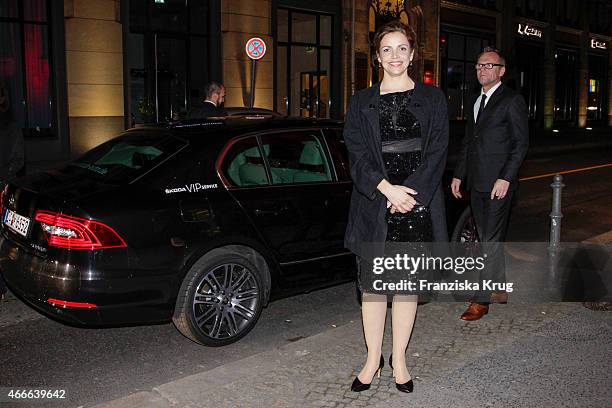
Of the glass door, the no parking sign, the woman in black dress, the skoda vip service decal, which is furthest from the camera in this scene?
the glass door

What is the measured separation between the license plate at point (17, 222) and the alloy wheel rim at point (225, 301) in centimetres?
125

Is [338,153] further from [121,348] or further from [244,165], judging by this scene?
[121,348]

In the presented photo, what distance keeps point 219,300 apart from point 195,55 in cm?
1482

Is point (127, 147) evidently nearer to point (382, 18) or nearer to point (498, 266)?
point (498, 266)

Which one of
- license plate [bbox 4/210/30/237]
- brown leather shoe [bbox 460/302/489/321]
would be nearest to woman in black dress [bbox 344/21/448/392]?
brown leather shoe [bbox 460/302/489/321]

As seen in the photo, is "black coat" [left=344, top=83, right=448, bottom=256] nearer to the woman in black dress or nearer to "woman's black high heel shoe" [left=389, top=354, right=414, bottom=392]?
the woman in black dress

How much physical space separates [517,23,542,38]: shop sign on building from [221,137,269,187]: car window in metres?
29.6

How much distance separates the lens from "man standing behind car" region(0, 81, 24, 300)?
245 inches

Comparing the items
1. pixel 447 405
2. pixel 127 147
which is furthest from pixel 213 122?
pixel 447 405

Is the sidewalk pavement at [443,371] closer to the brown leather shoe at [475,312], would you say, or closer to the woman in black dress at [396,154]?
the brown leather shoe at [475,312]

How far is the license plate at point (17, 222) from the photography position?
4.55m

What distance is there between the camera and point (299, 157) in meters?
5.50

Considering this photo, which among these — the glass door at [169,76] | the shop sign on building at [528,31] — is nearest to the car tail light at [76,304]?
the glass door at [169,76]

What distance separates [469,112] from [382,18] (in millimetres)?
20424
